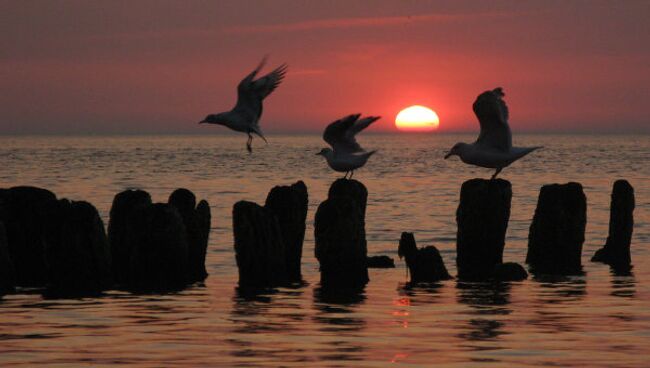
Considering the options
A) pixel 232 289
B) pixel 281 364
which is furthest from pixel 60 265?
pixel 281 364

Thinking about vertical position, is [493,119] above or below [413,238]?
above

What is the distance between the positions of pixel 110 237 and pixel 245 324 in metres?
5.49

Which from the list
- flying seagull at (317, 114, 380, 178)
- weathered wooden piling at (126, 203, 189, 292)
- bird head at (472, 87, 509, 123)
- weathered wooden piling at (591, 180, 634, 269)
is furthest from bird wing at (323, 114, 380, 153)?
weathered wooden piling at (591, 180, 634, 269)

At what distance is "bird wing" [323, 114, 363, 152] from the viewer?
2597cm

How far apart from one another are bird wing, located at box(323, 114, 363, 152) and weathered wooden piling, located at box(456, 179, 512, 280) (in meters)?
2.88

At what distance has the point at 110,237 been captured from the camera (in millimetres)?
23719

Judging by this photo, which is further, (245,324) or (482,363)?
(245,324)

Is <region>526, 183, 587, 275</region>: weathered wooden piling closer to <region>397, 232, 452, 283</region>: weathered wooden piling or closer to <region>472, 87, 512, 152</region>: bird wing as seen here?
<region>472, 87, 512, 152</region>: bird wing

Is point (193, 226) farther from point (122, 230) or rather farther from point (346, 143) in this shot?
point (346, 143)

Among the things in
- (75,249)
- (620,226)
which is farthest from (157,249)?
(620,226)

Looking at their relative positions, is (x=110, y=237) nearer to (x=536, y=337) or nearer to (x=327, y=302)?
(x=327, y=302)

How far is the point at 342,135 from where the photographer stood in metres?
26.3

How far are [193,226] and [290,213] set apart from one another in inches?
70.9

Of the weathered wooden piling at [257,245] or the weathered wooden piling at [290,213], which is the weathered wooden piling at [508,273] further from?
the weathered wooden piling at [257,245]
